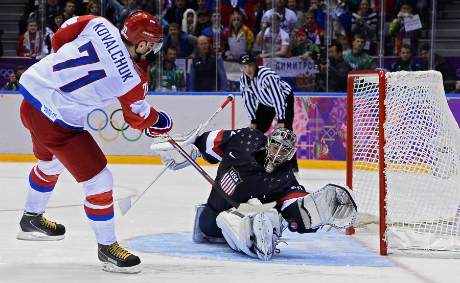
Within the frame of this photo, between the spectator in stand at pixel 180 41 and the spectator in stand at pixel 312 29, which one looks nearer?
the spectator in stand at pixel 312 29

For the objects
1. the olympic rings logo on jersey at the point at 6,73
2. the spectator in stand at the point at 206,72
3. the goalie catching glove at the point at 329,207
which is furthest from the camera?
the olympic rings logo on jersey at the point at 6,73

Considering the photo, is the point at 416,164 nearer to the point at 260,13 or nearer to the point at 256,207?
the point at 256,207

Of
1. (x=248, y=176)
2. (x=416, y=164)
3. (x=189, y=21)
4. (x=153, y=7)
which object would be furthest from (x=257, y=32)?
(x=248, y=176)

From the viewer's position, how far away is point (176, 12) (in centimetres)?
738

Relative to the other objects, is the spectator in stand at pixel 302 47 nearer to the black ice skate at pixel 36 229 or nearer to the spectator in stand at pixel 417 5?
the spectator in stand at pixel 417 5

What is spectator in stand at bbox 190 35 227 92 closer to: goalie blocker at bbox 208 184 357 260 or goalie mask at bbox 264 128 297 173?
goalie mask at bbox 264 128 297 173

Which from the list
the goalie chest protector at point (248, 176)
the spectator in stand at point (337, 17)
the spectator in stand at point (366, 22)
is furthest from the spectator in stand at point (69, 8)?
the goalie chest protector at point (248, 176)

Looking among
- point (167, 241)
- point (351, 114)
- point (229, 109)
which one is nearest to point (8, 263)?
point (167, 241)

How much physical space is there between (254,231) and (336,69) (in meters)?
4.17

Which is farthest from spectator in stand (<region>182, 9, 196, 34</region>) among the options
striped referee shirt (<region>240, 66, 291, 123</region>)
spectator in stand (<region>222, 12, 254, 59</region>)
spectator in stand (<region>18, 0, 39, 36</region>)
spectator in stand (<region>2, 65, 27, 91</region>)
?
striped referee shirt (<region>240, 66, 291, 123</region>)

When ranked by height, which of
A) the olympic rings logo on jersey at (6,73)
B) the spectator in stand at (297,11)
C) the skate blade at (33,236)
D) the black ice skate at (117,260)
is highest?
the spectator in stand at (297,11)

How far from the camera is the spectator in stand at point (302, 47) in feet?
22.3

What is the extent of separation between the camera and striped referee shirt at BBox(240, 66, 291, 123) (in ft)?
17.4

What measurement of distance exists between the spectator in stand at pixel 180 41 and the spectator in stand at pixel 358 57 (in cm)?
171
